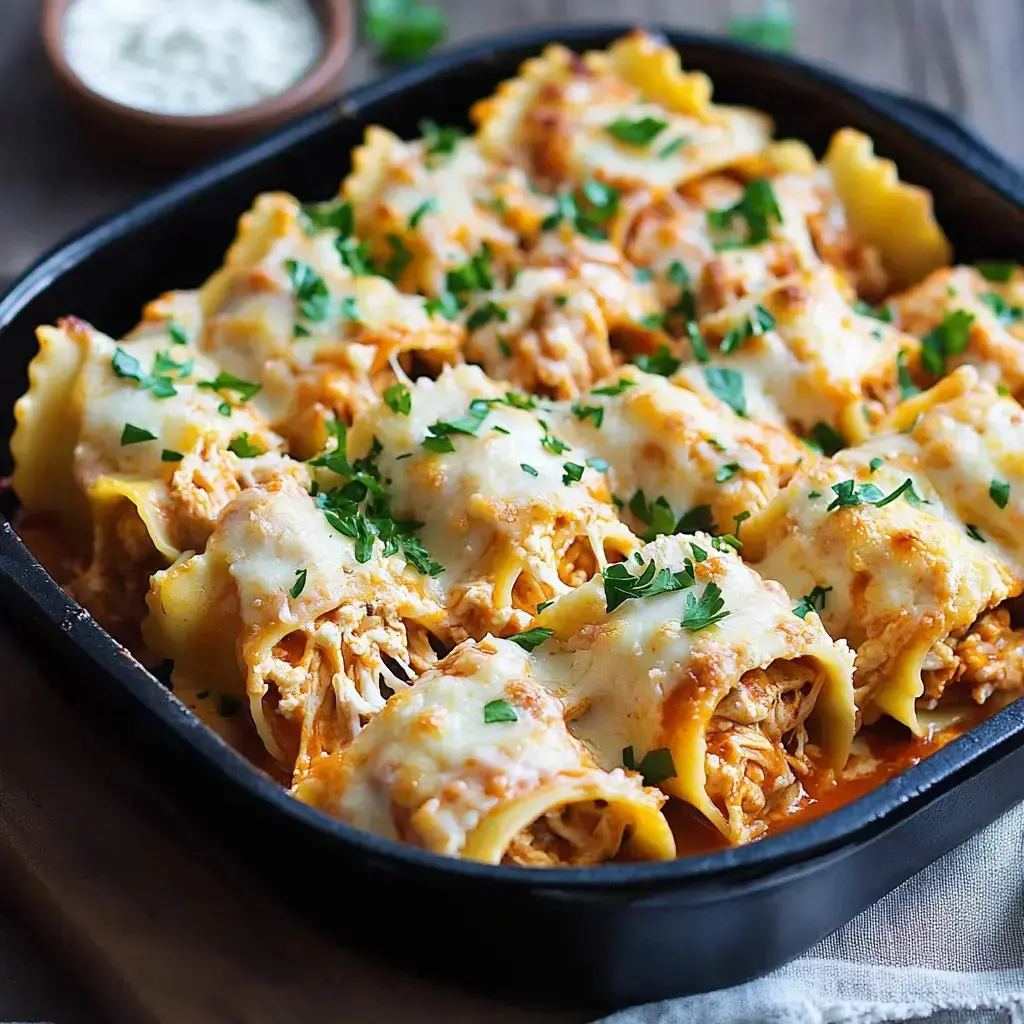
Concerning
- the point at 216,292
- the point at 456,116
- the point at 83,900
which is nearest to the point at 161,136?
the point at 456,116

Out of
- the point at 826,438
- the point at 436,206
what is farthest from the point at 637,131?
the point at 826,438

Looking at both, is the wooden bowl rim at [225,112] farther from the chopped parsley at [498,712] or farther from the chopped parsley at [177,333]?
the chopped parsley at [498,712]

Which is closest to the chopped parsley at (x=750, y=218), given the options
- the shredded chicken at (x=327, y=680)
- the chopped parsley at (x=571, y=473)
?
the chopped parsley at (x=571, y=473)

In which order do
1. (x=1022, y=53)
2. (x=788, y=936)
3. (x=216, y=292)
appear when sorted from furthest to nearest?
(x=1022, y=53)
(x=216, y=292)
(x=788, y=936)

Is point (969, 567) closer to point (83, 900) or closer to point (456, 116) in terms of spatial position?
point (83, 900)

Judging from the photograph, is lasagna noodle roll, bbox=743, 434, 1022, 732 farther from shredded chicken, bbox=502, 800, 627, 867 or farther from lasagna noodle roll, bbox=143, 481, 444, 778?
lasagna noodle roll, bbox=143, 481, 444, 778

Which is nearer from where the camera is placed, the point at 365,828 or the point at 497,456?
the point at 365,828
